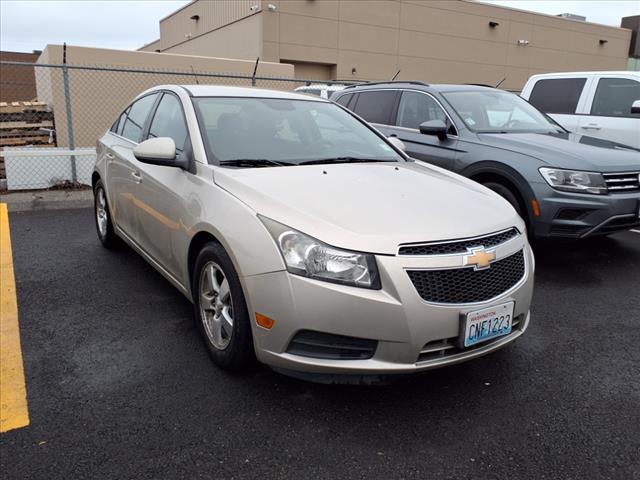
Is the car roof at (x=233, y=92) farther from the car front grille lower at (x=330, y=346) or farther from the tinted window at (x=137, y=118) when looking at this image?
the car front grille lower at (x=330, y=346)

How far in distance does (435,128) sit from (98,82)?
758cm

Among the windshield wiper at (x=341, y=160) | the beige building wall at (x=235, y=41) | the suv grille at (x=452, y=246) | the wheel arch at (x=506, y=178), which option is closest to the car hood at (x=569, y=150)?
Result: the wheel arch at (x=506, y=178)

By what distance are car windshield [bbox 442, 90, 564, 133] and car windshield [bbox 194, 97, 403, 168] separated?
2.03 m

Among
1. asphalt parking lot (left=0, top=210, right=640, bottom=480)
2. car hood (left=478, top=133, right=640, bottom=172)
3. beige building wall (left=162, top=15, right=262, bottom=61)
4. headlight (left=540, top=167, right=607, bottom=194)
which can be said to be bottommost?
asphalt parking lot (left=0, top=210, right=640, bottom=480)

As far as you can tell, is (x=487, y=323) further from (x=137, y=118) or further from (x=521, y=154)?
(x=137, y=118)

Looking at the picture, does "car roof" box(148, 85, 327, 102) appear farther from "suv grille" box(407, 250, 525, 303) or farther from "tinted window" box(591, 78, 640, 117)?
"tinted window" box(591, 78, 640, 117)

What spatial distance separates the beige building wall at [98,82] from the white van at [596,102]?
650 centimetres

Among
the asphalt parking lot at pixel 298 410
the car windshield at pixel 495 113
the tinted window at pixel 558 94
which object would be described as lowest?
the asphalt parking lot at pixel 298 410

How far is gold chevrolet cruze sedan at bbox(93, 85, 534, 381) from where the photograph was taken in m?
2.44

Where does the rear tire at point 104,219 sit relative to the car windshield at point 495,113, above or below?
below

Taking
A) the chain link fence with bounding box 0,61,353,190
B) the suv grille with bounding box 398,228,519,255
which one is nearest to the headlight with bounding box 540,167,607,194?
the suv grille with bounding box 398,228,519,255

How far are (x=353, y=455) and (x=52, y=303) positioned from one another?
2.74 meters

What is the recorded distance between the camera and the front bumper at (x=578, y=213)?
15.3 feet

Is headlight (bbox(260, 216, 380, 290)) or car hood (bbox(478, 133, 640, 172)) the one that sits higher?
car hood (bbox(478, 133, 640, 172))
